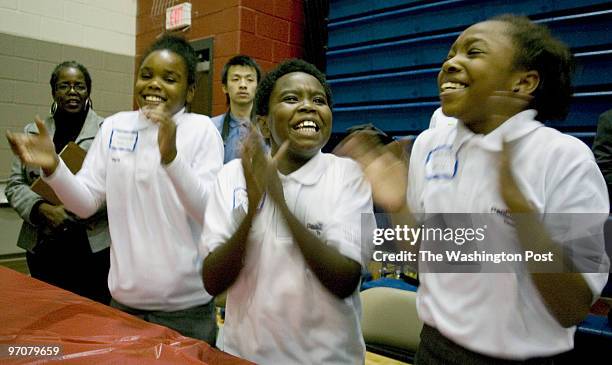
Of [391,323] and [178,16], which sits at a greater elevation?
[178,16]

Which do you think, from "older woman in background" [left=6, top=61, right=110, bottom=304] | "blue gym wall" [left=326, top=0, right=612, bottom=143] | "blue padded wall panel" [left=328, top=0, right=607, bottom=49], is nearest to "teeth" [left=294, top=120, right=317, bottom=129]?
"older woman in background" [left=6, top=61, right=110, bottom=304]

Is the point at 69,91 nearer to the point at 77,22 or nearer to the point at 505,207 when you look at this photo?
the point at 77,22

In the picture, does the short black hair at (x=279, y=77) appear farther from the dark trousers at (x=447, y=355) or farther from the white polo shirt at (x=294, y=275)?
the dark trousers at (x=447, y=355)

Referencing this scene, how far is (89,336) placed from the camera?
98cm

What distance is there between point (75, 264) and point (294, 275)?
1468 millimetres

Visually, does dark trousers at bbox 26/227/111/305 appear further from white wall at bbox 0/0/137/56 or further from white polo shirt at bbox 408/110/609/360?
white wall at bbox 0/0/137/56

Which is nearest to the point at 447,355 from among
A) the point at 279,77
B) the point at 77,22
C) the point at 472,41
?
the point at 472,41

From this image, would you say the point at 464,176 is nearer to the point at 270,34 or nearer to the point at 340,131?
the point at 340,131

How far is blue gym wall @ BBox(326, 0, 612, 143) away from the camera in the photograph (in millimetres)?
2596

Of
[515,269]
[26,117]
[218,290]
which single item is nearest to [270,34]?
[26,117]

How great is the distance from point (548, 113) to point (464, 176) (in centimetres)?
25

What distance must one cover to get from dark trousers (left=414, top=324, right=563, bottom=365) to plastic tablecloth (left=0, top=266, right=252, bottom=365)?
1.36 feet

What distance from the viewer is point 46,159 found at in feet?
4.80

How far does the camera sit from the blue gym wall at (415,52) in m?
2.60
